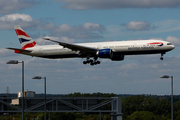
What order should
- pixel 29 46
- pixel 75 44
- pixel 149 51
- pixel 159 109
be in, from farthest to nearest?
pixel 159 109, pixel 29 46, pixel 75 44, pixel 149 51

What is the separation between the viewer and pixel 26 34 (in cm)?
7506

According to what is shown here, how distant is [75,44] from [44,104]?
21.3m

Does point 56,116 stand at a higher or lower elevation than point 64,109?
lower

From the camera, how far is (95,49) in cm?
6100

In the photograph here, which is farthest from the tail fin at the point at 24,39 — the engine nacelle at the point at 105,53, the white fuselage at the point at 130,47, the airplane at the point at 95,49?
the engine nacelle at the point at 105,53

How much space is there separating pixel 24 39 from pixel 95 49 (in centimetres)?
2057

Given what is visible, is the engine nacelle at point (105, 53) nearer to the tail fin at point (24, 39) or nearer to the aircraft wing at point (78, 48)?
the aircraft wing at point (78, 48)

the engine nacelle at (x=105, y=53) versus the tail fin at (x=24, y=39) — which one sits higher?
the tail fin at (x=24, y=39)

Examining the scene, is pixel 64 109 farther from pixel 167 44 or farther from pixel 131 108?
pixel 131 108

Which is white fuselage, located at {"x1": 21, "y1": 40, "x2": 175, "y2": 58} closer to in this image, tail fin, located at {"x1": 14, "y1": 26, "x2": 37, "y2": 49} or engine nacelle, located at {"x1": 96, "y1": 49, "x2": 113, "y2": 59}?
engine nacelle, located at {"x1": 96, "y1": 49, "x2": 113, "y2": 59}

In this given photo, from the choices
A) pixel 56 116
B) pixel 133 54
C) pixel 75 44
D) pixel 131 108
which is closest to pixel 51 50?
pixel 75 44

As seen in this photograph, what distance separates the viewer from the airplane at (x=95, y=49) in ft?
187

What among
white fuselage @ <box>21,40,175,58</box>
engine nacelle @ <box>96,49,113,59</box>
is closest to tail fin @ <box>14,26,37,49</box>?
white fuselage @ <box>21,40,175,58</box>

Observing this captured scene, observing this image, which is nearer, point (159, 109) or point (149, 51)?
point (149, 51)
